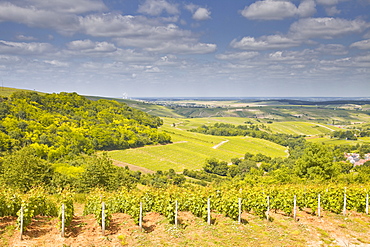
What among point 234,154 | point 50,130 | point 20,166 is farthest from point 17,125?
point 234,154

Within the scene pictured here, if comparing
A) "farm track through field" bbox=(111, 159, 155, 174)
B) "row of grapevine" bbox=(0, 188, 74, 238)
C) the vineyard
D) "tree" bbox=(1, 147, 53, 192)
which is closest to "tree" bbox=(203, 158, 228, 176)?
"farm track through field" bbox=(111, 159, 155, 174)

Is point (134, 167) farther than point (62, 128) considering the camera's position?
No

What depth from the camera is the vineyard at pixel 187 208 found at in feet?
59.5

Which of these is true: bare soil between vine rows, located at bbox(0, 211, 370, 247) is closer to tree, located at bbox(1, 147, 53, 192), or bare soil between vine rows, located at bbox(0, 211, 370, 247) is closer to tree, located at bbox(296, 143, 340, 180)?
tree, located at bbox(1, 147, 53, 192)

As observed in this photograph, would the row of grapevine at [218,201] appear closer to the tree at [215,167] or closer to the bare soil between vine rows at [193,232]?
the bare soil between vine rows at [193,232]

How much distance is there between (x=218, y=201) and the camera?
75.0 ft

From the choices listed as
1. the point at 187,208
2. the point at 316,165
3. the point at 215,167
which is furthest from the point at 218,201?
the point at 215,167

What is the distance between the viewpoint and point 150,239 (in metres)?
17.7

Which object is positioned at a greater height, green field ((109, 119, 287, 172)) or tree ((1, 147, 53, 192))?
tree ((1, 147, 53, 192))

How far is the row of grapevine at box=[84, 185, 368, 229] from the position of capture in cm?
2112

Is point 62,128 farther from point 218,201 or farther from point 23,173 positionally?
point 218,201

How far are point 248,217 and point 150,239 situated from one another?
8.87 metres

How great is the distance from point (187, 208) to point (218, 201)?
8.53ft

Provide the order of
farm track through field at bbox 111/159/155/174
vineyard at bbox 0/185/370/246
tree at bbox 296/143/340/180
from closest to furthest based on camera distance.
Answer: vineyard at bbox 0/185/370/246, tree at bbox 296/143/340/180, farm track through field at bbox 111/159/155/174
